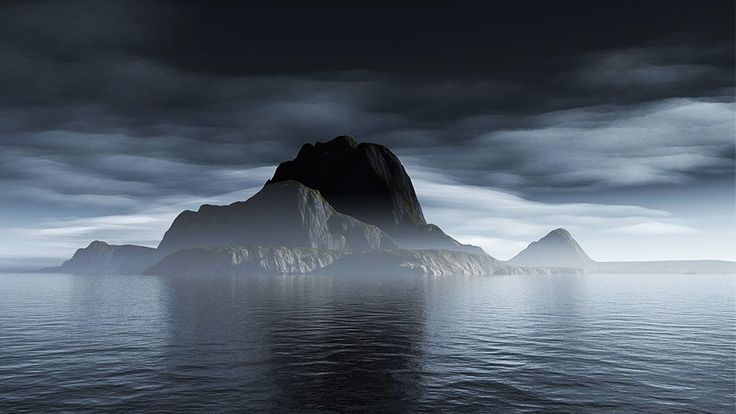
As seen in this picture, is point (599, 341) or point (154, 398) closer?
point (154, 398)

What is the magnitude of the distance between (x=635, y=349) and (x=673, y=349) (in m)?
4.09

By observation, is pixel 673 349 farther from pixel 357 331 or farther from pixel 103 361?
pixel 103 361

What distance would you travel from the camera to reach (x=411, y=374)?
1431 inches

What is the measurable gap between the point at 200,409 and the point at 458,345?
30079mm

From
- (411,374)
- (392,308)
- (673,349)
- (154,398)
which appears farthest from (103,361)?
(392,308)

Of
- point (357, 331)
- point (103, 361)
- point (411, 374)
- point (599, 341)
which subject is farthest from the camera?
point (357, 331)

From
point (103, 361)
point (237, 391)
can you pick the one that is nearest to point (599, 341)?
point (237, 391)

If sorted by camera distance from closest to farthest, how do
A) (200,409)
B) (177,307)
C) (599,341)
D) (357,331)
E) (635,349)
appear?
(200,409) → (635,349) → (599,341) → (357,331) → (177,307)

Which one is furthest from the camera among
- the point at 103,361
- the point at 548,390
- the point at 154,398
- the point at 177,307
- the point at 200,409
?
the point at 177,307

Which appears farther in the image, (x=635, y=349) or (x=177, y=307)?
(x=177, y=307)

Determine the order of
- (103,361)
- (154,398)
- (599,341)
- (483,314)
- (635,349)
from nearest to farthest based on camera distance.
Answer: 1. (154,398)
2. (103,361)
3. (635,349)
4. (599,341)
5. (483,314)

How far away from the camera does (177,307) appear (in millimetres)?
94312

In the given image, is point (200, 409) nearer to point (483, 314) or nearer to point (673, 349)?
point (673, 349)

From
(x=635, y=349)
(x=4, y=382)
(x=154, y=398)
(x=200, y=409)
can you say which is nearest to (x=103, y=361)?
(x=4, y=382)
